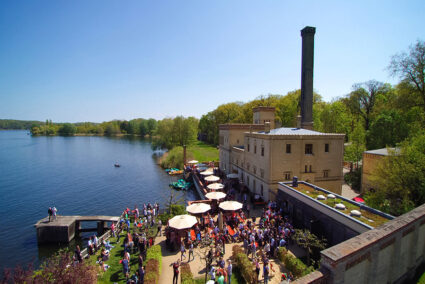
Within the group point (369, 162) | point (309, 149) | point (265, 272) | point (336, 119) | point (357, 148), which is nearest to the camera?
point (265, 272)

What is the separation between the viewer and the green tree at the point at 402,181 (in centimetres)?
2061

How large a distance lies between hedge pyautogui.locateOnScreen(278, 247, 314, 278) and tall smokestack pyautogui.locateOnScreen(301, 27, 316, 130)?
33335 millimetres

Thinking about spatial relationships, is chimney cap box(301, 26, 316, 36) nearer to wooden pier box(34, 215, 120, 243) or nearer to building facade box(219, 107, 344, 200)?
building facade box(219, 107, 344, 200)

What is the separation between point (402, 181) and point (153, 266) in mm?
22337

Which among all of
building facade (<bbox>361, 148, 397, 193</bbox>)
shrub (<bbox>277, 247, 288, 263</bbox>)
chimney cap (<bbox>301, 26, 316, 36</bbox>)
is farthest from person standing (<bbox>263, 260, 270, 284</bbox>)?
chimney cap (<bbox>301, 26, 316, 36</bbox>)

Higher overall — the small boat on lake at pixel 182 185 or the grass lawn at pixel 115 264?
the grass lawn at pixel 115 264

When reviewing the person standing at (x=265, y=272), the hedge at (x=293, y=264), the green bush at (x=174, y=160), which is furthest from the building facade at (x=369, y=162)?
the green bush at (x=174, y=160)

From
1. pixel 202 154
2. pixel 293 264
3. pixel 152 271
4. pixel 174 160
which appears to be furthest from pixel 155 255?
pixel 202 154

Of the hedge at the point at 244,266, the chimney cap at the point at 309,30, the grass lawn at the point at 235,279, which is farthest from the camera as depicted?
the chimney cap at the point at 309,30

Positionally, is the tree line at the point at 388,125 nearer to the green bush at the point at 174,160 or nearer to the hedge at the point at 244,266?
the hedge at the point at 244,266

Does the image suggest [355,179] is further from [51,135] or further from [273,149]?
[51,135]

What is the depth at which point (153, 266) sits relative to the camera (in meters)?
15.4

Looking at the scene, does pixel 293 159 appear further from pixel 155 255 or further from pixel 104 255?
pixel 104 255

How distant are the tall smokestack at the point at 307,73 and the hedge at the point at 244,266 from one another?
34650 millimetres
